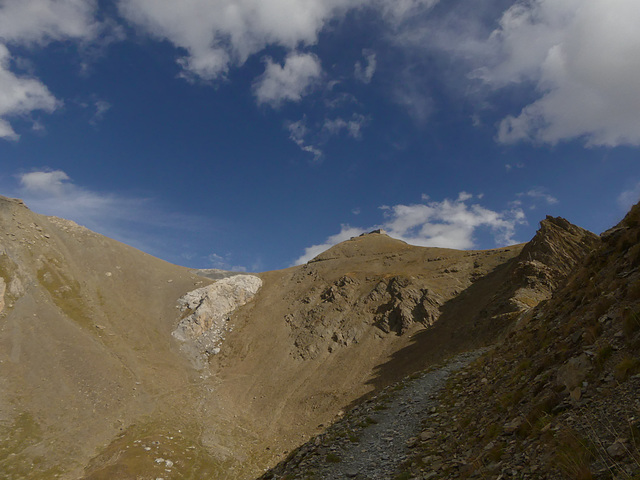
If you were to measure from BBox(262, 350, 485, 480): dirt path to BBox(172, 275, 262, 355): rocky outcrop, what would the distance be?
5040 centimetres

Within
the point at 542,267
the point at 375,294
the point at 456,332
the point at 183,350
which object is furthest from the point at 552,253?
the point at 183,350

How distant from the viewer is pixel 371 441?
17.0 metres

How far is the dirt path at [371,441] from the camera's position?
14398mm

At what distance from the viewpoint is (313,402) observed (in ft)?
161

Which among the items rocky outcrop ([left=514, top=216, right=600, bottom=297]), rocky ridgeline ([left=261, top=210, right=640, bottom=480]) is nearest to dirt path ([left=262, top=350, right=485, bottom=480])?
rocky ridgeline ([left=261, top=210, right=640, bottom=480])

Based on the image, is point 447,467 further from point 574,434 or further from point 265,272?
point 265,272

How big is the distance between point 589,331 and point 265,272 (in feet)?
284

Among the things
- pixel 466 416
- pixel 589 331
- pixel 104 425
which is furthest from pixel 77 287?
pixel 589 331

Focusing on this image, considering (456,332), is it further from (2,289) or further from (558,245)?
(2,289)

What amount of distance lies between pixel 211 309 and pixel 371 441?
2456 inches

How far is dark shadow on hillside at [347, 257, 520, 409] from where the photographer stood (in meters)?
42.6

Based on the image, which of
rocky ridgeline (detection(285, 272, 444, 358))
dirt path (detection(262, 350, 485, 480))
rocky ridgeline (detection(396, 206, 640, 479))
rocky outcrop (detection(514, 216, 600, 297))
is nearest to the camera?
rocky ridgeline (detection(396, 206, 640, 479))

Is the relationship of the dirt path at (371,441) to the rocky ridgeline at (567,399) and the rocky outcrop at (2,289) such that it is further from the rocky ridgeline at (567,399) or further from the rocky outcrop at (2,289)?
the rocky outcrop at (2,289)

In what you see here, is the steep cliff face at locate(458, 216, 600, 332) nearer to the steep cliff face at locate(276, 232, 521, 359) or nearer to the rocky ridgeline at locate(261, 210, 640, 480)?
the steep cliff face at locate(276, 232, 521, 359)
